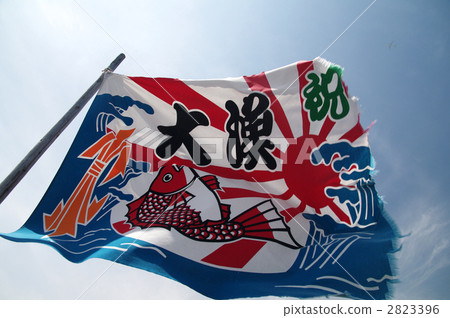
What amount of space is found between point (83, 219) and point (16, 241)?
663 millimetres

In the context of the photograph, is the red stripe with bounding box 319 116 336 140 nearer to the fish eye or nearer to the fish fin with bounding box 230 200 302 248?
the fish fin with bounding box 230 200 302 248

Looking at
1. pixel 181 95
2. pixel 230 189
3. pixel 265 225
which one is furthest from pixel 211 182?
pixel 181 95

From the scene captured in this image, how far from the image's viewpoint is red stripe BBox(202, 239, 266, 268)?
2.92m

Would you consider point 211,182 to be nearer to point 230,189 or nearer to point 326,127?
point 230,189

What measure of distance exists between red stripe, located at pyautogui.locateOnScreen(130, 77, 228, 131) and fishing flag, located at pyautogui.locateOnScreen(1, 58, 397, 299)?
0.02 m

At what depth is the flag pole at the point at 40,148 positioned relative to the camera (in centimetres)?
201

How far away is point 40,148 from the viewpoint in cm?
233

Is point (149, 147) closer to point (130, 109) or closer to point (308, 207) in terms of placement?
point (130, 109)

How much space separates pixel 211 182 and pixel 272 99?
1802mm

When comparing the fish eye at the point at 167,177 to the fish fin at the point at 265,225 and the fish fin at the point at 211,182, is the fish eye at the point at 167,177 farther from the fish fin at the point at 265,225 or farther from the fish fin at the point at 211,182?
the fish fin at the point at 265,225

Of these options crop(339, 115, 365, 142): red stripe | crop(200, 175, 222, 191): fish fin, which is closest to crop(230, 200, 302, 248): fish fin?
crop(200, 175, 222, 191): fish fin

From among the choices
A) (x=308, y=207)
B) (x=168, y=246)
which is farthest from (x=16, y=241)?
(x=308, y=207)

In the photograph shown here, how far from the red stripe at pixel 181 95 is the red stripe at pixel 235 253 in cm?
186

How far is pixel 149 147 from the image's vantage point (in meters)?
3.81
